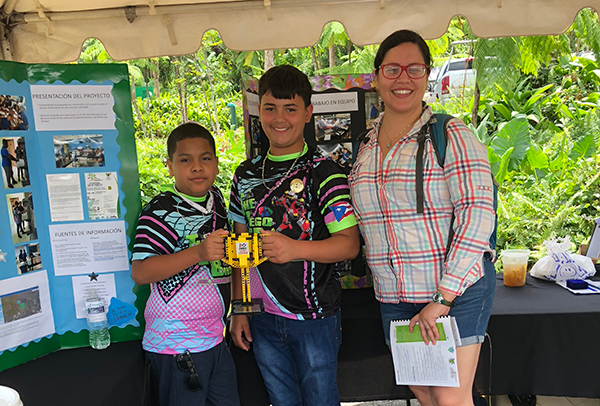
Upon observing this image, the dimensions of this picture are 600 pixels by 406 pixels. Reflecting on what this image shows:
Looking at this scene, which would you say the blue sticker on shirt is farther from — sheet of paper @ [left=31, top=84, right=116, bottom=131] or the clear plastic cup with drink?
the clear plastic cup with drink

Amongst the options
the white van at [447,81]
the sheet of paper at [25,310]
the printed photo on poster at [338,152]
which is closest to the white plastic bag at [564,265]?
the printed photo on poster at [338,152]

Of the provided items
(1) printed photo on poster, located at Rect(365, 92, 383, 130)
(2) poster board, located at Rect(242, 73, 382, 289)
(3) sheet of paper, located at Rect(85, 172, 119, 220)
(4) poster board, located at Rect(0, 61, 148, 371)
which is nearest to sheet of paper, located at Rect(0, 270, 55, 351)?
(4) poster board, located at Rect(0, 61, 148, 371)

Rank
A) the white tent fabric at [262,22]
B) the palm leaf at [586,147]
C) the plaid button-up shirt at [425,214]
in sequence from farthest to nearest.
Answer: the palm leaf at [586,147]
the white tent fabric at [262,22]
the plaid button-up shirt at [425,214]

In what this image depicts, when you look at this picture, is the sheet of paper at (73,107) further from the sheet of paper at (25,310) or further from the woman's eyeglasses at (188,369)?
the woman's eyeglasses at (188,369)

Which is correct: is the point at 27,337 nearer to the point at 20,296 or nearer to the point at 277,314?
the point at 20,296

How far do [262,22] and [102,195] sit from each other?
1.47 metres

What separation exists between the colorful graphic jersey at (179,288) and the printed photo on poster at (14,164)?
567 millimetres

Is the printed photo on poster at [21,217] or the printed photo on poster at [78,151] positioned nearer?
the printed photo on poster at [21,217]

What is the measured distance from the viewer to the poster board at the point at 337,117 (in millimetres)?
2799

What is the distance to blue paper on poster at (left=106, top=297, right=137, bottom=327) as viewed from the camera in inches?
89.8

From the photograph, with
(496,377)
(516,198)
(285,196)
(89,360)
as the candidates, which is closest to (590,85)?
(516,198)

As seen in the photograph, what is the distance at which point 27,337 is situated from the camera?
82.7 inches

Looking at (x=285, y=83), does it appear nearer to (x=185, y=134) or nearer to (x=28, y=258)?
(x=185, y=134)

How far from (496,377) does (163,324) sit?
5.94 feet
